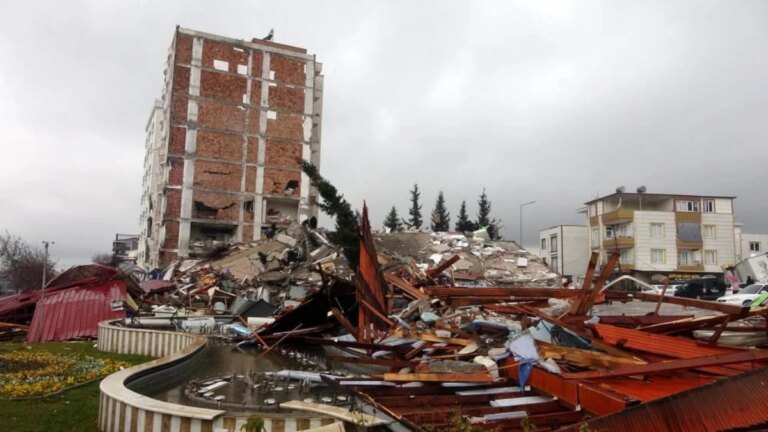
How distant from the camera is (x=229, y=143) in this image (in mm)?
37969

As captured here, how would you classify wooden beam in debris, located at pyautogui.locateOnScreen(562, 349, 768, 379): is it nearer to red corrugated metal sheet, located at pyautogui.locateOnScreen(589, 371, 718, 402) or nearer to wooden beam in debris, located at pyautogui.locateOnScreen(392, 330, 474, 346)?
red corrugated metal sheet, located at pyautogui.locateOnScreen(589, 371, 718, 402)

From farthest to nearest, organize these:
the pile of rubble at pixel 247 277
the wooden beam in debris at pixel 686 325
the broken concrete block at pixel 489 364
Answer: the pile of rubble at pixel 247 277 < the wooden beam in debris at pixel 686 325 < the broken concrete block at pixel 489 364

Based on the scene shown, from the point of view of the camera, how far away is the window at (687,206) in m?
40.6

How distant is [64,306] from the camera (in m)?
13.7

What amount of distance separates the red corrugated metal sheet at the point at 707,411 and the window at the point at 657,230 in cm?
4058

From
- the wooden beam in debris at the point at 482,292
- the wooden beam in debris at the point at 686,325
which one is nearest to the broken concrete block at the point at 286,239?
the wooden beam in debris at the point at 482,292

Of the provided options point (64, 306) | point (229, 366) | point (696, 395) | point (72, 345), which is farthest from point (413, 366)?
point (64, 306)

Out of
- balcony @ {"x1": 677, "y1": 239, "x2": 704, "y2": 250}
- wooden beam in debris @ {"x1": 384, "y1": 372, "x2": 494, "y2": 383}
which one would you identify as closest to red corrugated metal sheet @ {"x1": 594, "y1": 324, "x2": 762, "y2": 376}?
wooden beam in debris @ {"x1": 384, "y1": 372, "x2": 494, "y2": 383}

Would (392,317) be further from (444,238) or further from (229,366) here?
(444,238)

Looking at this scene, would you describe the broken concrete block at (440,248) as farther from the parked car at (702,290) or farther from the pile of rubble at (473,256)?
the parked car at (702,290)

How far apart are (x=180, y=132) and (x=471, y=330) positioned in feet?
112

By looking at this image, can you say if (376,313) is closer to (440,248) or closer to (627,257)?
(440,248)

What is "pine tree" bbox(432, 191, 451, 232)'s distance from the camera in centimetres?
6099

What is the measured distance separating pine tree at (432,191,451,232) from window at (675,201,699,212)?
25431 mm
